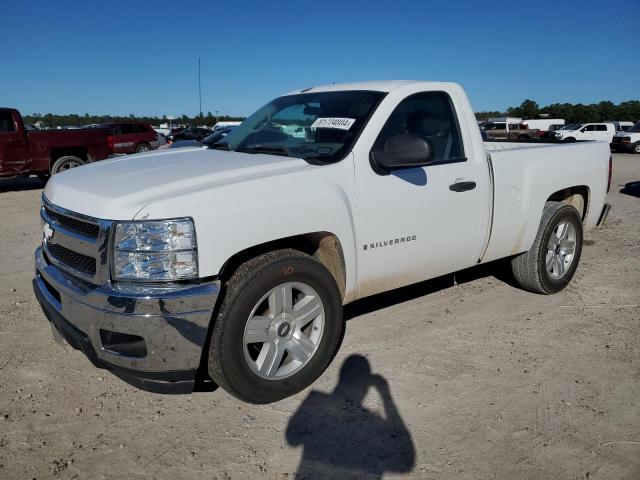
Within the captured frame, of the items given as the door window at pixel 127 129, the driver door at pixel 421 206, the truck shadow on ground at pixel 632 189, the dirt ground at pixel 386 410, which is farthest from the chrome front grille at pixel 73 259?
the door window at pixel 127 129

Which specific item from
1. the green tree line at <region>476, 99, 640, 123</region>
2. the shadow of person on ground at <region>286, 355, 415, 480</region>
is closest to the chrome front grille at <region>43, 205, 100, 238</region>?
the shadow of person on ground at <region>286, 355, 415, 480</region>

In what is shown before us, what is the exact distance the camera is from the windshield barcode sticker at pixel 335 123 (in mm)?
3589

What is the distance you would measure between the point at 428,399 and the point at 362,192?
1.33m

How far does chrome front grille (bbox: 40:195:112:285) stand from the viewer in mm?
2686

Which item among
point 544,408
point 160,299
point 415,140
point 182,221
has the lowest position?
point 544,408

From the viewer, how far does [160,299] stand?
261cm

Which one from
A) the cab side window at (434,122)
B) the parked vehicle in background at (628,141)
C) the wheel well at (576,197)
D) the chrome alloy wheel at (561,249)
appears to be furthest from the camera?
the parked vehicle in background at (628,141)

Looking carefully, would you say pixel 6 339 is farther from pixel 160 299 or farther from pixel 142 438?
pixel 160 299

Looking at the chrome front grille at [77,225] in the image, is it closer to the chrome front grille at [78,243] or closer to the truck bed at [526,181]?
the chrome front grille at [78,243]

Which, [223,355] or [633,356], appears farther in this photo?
[633,356]

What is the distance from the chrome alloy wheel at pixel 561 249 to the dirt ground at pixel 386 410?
20.8 inches

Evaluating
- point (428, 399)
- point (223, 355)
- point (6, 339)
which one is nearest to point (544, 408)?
point (428, 399)

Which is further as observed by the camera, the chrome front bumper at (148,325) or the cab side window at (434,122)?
the cab side window at (434,122)

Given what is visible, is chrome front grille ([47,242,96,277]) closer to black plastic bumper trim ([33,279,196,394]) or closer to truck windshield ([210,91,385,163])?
black plastic bumper trim ([33,279,196,394])
